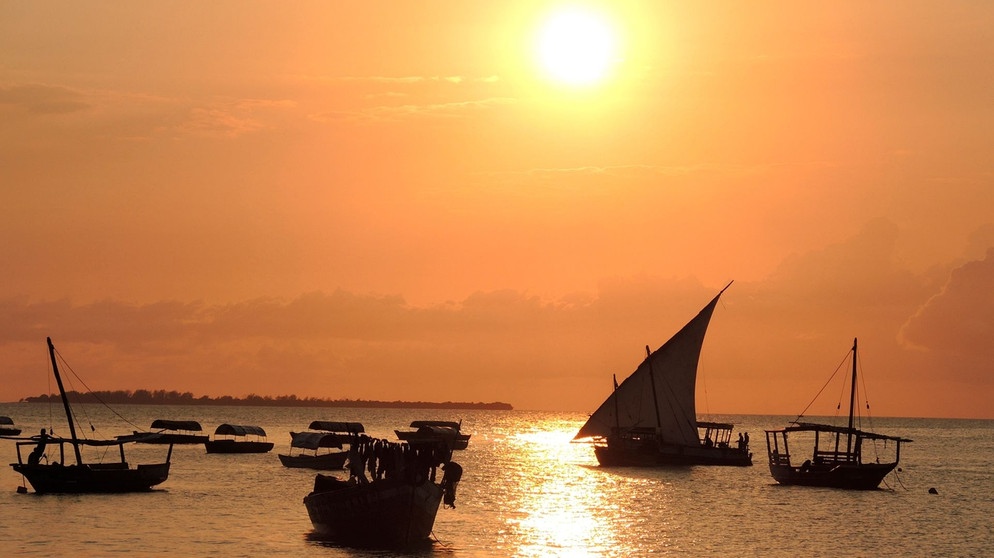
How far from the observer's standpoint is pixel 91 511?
6094 cm

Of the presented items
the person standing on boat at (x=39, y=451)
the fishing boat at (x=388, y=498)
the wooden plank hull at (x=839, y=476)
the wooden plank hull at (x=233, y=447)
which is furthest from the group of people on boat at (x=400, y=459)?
the wooden plank hull at (x=233, y=447)

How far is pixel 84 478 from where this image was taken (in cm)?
6925

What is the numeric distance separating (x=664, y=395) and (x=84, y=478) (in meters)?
52.7

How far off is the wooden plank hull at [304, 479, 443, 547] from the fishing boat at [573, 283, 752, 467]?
5703 cm

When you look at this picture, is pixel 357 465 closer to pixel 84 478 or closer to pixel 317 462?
pixel 84 478

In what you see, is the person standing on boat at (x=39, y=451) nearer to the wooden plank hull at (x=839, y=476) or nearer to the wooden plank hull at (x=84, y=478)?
the wooden plank hull at (x=84, y=478)

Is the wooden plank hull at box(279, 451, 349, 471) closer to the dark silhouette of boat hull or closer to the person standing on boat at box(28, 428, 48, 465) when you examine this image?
the dark silhouette of boat hull

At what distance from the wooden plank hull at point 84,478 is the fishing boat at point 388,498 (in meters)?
23.2

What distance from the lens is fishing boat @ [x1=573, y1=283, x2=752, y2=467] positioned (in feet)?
348

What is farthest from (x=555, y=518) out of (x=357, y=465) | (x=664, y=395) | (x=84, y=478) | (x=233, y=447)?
(x=233, y=447)

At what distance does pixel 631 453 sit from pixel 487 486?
2337 cm

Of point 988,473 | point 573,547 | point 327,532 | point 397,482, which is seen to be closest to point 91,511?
point 327,532

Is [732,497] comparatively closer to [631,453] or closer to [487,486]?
[487,486]

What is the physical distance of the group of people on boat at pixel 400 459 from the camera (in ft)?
160
